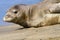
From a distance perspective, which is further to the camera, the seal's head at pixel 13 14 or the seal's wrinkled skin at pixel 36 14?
the seal's head at pixel 13 14

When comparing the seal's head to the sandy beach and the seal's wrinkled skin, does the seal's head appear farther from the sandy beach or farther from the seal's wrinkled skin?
the sandy beach

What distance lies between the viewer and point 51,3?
7.58 meters

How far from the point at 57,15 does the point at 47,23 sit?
36cm

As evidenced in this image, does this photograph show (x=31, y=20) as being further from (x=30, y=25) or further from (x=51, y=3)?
(x=51, y=3)

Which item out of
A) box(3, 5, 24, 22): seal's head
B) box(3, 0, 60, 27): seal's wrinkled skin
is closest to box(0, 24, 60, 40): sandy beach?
box(3, 0, 60, 27): seal's wrinkled skin

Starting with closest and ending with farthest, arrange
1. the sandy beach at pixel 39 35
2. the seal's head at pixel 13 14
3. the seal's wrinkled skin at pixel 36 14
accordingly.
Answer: the sandy beach at pixel 39 35 < the seal's wrinkled skin at pixel 36 14 < the seal's head at pixel 13 14

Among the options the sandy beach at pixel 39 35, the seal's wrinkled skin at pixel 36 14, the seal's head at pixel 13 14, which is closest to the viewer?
the sandy beach at pixel 39 35

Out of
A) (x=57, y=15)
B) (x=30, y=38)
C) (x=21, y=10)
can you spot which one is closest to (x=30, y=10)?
(x=21, y=10)

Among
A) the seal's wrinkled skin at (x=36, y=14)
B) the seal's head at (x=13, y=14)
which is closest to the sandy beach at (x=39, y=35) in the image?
the seal's wrinkled skin at (x=36, y=14)

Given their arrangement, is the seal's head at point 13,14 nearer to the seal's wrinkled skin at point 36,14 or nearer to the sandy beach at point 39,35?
the seal's wrinkled skin at point 36,14

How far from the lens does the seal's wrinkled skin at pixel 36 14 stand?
7207 mm

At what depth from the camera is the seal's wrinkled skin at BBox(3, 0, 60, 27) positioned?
721 cm

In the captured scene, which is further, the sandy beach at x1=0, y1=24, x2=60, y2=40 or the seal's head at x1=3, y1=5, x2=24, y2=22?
the seal's head at x1=3, y1=5, x2=24, y2=22

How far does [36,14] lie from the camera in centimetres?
741
